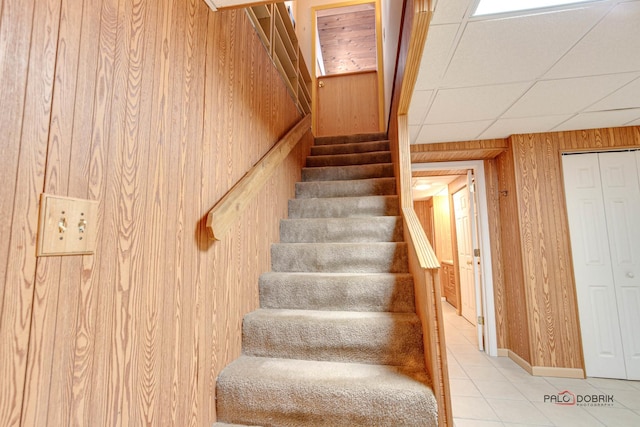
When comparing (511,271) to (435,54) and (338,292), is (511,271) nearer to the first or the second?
(338,292)

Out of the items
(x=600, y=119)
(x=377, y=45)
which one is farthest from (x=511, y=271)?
(x=377, y=45)

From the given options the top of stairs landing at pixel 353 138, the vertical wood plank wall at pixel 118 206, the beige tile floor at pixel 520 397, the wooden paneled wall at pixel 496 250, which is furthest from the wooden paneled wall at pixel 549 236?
the vertical wood plank wall at pixel 118 206

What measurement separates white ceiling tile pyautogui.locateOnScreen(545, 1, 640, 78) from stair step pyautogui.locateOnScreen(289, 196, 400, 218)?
4.42ft

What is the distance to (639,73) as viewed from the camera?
1.83m

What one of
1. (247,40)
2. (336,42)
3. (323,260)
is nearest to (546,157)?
(323,260)

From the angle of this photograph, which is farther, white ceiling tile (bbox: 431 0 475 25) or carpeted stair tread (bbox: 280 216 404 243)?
carpeted stair tread (bbox: 280 216 404 243)

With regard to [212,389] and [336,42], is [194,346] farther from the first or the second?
[336,42]

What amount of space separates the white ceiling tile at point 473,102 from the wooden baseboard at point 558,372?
7.49 feet

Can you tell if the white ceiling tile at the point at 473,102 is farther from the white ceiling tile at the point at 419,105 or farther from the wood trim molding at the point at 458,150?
the wood trim molding at the point at 458,150

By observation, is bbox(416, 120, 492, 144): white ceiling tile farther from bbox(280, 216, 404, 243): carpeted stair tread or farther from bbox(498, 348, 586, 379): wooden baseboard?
bbox(498, 348, 586, 379): wooden baseboard

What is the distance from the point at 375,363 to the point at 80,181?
137 centimetres

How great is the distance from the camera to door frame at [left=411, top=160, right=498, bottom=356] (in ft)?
10.2

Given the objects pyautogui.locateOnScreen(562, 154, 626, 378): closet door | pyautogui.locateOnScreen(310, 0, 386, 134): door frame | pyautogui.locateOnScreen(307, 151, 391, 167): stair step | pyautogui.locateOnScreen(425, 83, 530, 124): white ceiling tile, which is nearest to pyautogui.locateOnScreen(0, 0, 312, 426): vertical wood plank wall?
pyautogui.locateOnScreen(425, 83, 530, 124): white ceiling tile

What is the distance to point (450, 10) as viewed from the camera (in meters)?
1.37
